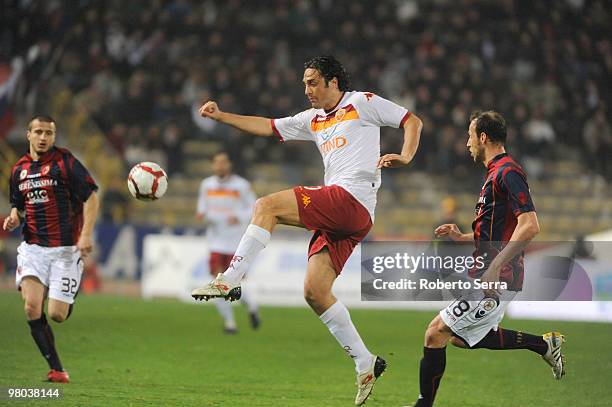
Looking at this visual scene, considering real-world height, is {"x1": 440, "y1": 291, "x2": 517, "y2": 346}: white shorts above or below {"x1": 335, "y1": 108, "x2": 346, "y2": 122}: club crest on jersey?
below

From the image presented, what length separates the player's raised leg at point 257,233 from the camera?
6383mm

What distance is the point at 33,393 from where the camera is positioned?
741 centimetres

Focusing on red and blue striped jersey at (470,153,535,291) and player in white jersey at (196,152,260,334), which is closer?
red and blue striped jersey at (470,153,535,291)

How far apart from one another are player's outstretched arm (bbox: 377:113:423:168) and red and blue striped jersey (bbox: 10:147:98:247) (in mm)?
2962

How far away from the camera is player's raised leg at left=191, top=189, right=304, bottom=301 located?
638 centimetres

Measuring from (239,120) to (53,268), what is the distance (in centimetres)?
226

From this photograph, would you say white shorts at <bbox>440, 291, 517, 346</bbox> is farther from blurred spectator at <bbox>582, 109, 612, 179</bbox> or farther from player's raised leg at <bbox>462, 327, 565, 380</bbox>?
blurred spectator at <bbox>582, 109, 612, 179</bbox>

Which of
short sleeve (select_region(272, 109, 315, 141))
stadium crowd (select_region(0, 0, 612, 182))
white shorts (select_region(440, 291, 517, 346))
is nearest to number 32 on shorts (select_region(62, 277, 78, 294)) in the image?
short sleeve (select_region(272, 109, 315, 141))

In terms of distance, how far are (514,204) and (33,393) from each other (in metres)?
3.86

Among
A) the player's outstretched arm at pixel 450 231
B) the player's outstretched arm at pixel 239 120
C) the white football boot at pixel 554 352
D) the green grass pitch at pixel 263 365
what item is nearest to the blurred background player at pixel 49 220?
the green grass pitch at pixel 263 365

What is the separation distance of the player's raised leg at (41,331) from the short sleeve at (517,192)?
4.12 meters

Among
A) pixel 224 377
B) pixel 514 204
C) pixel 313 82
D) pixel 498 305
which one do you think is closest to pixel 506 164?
pixel 514 204

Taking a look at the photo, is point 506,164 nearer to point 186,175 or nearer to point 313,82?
point 313,82

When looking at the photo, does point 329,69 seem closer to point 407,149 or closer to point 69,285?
point 407,149
